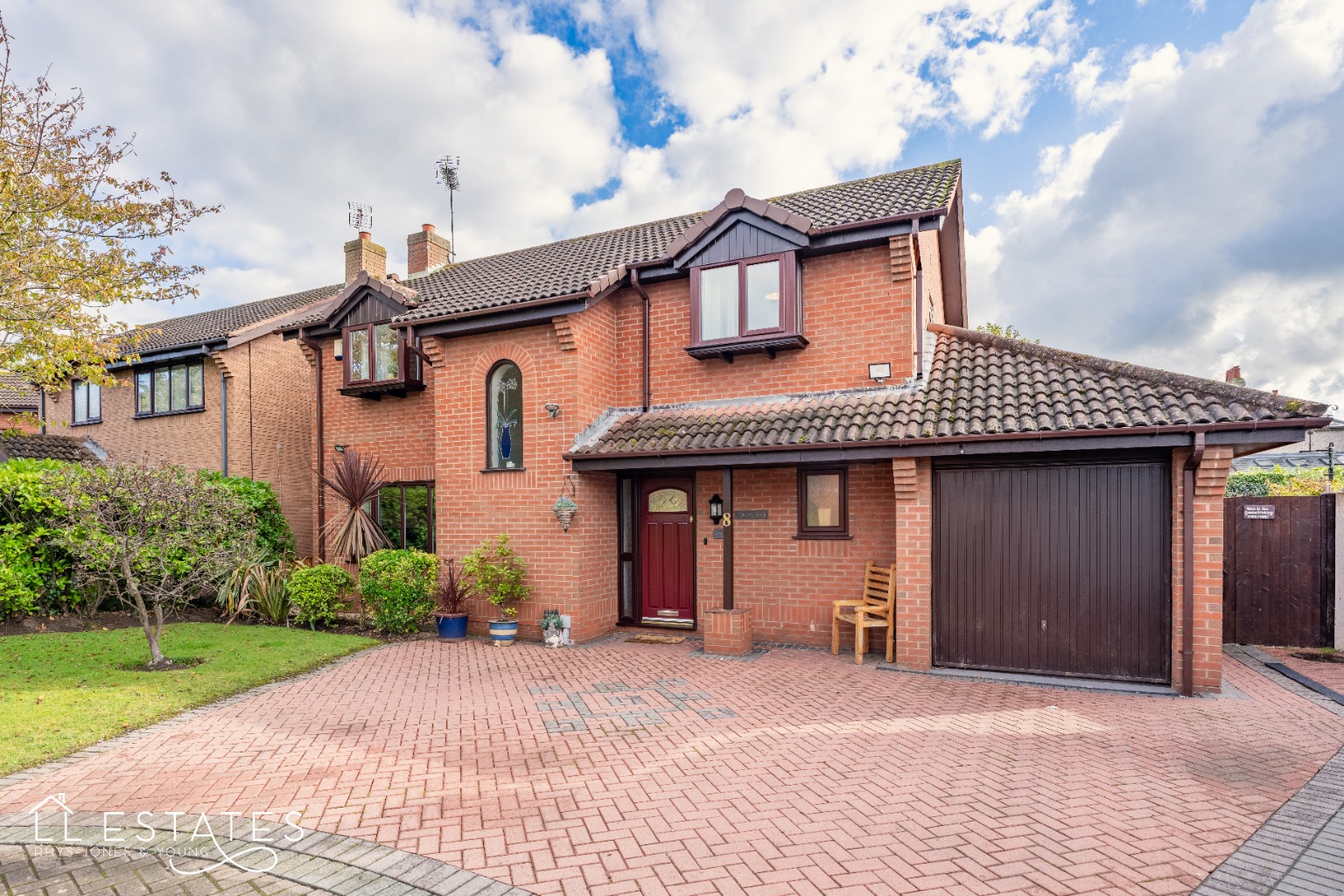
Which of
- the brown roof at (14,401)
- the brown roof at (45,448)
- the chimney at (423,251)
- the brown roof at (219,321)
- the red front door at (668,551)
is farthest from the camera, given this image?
the brown roof at (14,401)

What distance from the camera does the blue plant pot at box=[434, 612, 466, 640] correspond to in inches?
418

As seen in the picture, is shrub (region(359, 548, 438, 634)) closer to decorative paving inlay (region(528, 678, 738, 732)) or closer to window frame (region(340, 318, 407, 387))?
window frame (region(340, 318, 407, 387))

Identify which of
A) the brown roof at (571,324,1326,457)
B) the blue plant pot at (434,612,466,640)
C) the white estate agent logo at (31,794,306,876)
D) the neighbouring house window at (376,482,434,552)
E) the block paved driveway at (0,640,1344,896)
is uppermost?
the brown roof at (571,324,1326,457)

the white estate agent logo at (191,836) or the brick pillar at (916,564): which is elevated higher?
the brick pillar at (916,564)

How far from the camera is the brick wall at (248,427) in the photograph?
16.0 meters

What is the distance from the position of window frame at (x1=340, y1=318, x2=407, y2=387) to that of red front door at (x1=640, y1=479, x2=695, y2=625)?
5.30m

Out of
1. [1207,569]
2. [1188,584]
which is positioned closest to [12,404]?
[1188,584]

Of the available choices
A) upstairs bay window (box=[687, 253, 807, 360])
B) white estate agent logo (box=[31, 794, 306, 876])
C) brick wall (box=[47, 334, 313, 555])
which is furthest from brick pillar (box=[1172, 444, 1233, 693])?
brick wall (box=[47, 334, 313, 555])

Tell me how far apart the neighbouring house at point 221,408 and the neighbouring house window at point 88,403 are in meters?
0.04

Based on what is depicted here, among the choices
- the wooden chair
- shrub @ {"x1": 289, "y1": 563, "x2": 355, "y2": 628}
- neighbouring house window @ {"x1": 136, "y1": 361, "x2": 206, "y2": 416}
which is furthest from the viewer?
neighbouring house window @ {"x1": 136, "y1": 361, "x2": 206, "y2": 416}

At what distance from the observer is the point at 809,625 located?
9.82 metres

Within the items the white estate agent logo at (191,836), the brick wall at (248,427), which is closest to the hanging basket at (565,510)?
the white estate agent logo at (191,836)

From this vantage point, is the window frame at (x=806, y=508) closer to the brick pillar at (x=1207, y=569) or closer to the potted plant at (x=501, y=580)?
the brick pillar at (x=1207, y=569)

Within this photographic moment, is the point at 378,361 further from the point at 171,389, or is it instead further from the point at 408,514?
the point at 171,389
